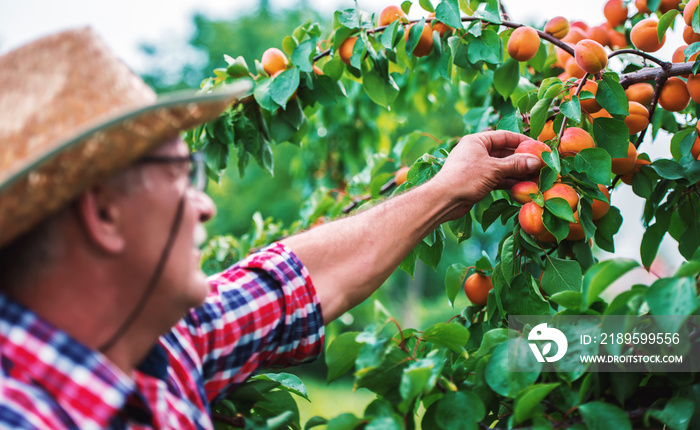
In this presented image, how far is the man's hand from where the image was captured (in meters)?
1.01

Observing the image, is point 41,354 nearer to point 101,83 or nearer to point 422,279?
point 101,83

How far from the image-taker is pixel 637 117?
1.06 metres

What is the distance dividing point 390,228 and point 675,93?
2.16ft

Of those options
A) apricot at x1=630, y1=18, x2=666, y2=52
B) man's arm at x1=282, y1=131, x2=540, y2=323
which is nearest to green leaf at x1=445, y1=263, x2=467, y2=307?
man's arm at x1=282, y1=131, x2=540, y2=323

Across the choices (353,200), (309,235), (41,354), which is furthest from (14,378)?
(353,200)

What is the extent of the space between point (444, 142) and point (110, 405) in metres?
1.27

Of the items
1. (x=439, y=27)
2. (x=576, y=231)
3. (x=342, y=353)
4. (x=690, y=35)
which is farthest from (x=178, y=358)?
(x=690, y=35)

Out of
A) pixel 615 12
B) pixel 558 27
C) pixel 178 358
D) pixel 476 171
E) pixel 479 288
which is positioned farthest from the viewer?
pixel 615 12

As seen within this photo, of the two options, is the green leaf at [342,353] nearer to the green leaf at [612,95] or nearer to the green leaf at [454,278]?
the green leaf at [454,278]

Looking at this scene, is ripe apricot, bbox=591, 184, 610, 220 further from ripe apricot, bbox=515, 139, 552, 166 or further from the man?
the man

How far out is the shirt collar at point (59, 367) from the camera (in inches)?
24.1

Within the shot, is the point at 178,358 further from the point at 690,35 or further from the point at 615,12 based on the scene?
the point at 615,12

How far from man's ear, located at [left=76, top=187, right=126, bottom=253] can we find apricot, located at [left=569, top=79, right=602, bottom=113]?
0.83m

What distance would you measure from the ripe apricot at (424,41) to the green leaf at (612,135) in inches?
18.8
